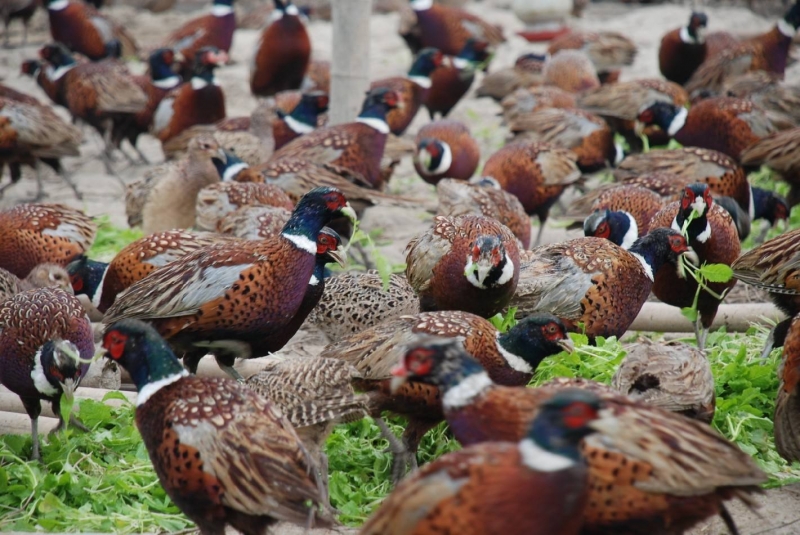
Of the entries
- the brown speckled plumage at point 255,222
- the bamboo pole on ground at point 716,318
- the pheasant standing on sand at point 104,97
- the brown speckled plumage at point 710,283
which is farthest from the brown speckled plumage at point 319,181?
the pheasant standing on sand at point 104,97

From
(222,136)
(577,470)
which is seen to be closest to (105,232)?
(222,136)

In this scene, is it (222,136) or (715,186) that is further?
(222,136)

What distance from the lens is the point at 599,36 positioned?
38.9 feet

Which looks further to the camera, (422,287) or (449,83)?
(449,83)

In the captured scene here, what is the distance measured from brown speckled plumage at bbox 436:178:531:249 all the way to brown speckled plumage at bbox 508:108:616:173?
1462mm

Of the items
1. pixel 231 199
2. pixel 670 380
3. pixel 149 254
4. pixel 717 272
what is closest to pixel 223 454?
pixel 670 380

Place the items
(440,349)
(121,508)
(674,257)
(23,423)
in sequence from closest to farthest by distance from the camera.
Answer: (440,349)
(121,508)
(23,423)
(674,257)

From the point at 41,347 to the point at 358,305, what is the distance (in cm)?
170

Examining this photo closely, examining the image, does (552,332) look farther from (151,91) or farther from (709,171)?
(151,91)

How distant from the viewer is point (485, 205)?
6504 mm

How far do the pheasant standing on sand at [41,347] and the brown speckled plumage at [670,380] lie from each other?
2402 mm

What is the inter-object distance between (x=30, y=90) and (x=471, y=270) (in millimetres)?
9600

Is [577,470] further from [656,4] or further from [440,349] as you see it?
[656,4]

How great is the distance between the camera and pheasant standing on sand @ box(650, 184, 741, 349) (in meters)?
5.36
